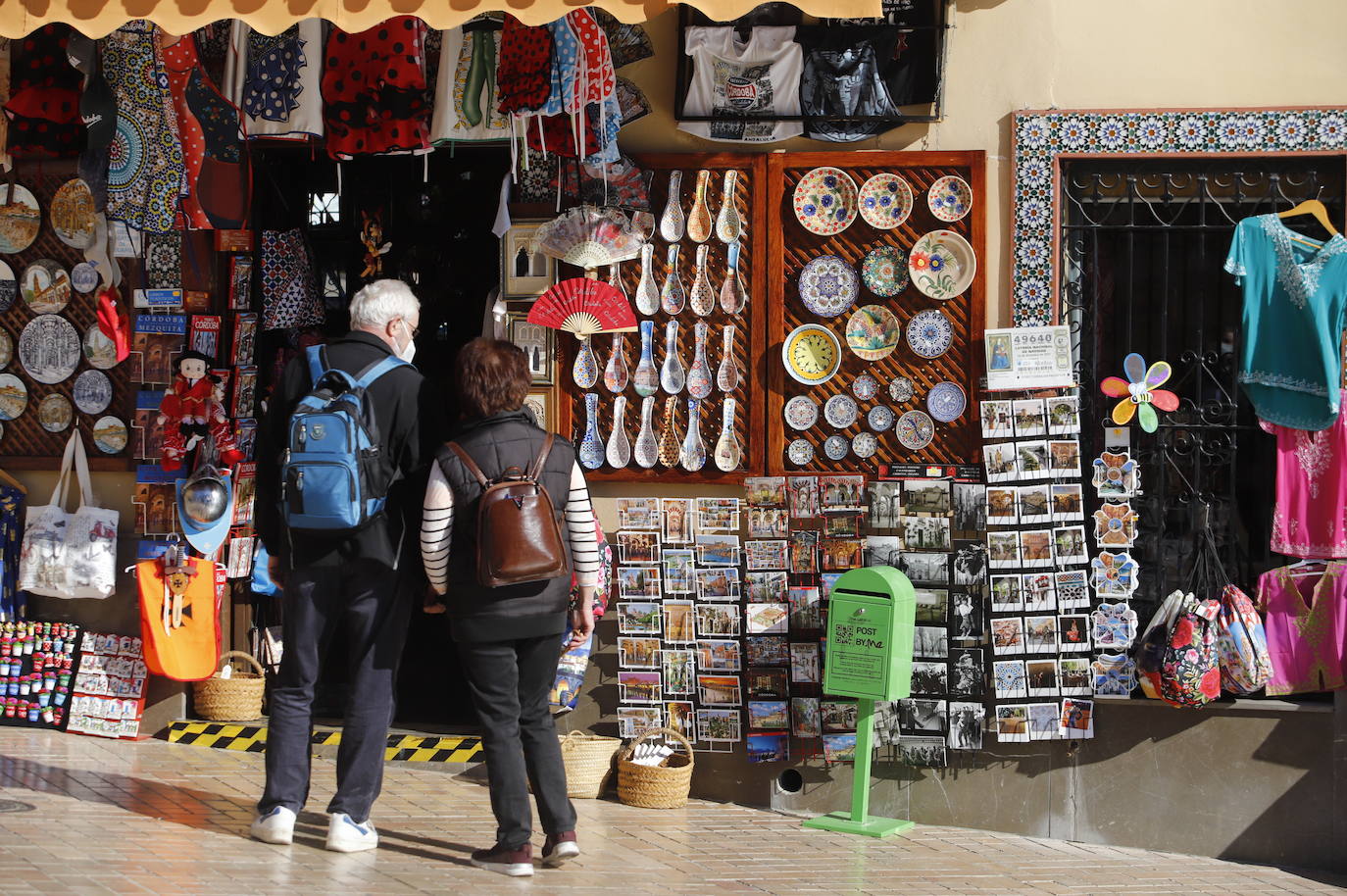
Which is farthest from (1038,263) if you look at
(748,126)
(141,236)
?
(141,236)

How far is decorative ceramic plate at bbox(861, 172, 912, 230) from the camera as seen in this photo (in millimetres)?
6871

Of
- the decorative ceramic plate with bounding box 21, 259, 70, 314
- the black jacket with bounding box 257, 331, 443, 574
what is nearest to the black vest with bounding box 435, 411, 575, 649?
the black jacket with bounding box 257, 331, 443, 574

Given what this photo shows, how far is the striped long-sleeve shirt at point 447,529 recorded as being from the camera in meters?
5.37

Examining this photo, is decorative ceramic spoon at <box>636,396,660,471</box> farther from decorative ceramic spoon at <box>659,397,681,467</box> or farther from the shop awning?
the shop awning

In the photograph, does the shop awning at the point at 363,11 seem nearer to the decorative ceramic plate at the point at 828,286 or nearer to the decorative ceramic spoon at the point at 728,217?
the decorative ceramic spoon at the point at 728,217

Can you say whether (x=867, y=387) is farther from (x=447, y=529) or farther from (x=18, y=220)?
(x=18, y=220)

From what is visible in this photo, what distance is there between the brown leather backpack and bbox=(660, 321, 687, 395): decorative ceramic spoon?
5.87 ft

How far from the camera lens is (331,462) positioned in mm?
5363

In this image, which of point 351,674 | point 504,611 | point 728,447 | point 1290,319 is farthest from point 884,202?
point 351,674

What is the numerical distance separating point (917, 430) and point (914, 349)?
1.23ft

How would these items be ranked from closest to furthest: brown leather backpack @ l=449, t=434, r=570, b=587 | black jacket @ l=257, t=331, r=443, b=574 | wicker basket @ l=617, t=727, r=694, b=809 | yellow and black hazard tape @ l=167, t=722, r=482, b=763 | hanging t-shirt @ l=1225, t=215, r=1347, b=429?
1. brown leather backpack @ l=449, t=434, r=570, b=587
2. black jacket @ l=257, t=331, r=443, b=574
3. hanging t-shirt @ l=1225, t=215, r=1347, b=429
4. wicker basket @ l=617, t=727, r=694, b=809
5. yellow and black hazard tape @ l=167, t=722, r=482, b=763

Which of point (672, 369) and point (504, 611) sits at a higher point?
point (672, 369)

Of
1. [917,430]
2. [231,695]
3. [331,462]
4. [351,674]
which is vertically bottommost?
[231,695]

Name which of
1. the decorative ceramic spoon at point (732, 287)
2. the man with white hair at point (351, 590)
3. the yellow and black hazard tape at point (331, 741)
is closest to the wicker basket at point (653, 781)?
the yellow and black hazard tape at point (331, 741)
